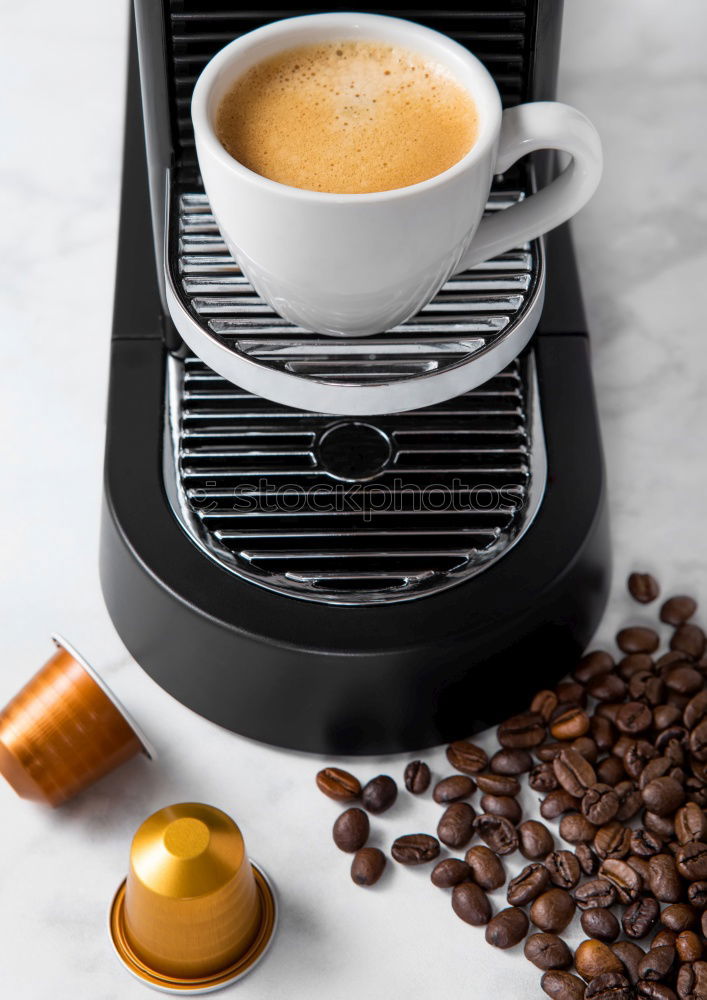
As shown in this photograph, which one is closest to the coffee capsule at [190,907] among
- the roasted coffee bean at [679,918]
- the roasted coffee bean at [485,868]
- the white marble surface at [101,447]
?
the white marble surface at [101,447]

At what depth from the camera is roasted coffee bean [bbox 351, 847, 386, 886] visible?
2.66 ft

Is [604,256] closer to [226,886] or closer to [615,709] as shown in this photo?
[615,709]

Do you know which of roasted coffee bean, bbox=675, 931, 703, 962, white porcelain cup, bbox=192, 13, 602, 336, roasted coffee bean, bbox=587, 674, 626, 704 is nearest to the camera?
white porcelain cup, bbox=192, 13, 602, 336

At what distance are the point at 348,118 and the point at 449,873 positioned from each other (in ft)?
1.34

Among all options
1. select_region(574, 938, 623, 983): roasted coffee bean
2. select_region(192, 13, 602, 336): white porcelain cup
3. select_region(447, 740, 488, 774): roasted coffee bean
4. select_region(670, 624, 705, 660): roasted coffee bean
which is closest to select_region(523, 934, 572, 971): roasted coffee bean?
select_region(574, 938, 623, 983): roasted coffee bean

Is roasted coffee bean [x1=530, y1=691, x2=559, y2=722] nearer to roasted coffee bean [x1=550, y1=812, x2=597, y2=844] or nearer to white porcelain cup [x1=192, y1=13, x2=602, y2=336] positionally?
roasted coffee bean [x1=550, y1=812, x2=597, y2=844]

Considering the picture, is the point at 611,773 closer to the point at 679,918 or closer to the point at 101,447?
the point at 679,918

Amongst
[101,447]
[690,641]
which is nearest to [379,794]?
Result: [690,641]

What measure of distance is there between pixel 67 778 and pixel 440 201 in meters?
0.38

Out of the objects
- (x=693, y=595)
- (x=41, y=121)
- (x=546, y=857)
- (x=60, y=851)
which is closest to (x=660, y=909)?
(x=546, y=857)

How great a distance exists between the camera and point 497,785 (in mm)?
849

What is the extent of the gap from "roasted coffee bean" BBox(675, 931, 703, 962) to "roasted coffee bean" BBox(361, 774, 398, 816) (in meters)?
0.18

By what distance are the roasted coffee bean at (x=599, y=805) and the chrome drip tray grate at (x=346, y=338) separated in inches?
10.1

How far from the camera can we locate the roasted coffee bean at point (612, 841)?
32.6 inches
